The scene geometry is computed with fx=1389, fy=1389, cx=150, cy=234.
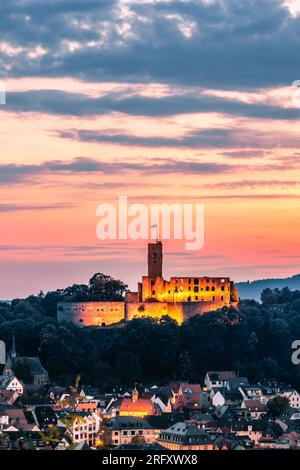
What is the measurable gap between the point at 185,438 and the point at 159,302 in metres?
14.8

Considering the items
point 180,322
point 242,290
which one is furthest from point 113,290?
point 242,290

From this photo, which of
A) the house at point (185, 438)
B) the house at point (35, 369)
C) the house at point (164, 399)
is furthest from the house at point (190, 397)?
the house at point (185, 438)

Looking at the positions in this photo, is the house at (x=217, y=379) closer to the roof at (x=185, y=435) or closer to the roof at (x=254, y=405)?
the roof at (x=254, y=405)

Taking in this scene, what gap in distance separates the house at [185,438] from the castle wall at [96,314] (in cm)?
1276

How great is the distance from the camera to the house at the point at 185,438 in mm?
44312

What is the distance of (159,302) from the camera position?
59344 mm

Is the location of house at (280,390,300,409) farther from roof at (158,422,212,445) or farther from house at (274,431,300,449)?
roof at (158,422,212,445)

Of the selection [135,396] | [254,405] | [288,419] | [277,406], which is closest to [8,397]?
[135,396]

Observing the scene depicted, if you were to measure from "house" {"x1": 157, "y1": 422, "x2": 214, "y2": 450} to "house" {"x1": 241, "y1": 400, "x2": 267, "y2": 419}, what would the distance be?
7343mm

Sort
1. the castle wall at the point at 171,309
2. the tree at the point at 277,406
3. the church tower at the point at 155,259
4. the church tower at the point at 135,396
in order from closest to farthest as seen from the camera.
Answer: the church tower at the point at 135,396 → the tree at the point at 277,406 → the castle wall at the point at 171,309 → the church tower at the point at 155,259

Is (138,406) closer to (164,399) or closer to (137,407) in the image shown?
(137,407)

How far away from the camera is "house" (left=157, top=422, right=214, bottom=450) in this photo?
44312 millimetres

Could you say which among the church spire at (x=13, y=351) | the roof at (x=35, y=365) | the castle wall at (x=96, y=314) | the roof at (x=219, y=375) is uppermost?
the castle wall at (x=96, y=314)
